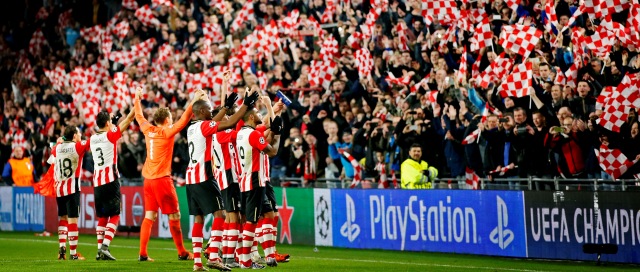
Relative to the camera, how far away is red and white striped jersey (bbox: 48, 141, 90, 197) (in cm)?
2050

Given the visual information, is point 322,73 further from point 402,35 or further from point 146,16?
point 146,16

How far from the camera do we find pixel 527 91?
20.1 metres

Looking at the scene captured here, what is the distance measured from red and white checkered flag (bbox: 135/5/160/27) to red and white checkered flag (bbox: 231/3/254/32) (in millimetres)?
4445

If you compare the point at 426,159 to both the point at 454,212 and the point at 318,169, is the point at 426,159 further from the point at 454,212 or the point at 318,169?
the point at 318,169

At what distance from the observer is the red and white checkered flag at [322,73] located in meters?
25.9

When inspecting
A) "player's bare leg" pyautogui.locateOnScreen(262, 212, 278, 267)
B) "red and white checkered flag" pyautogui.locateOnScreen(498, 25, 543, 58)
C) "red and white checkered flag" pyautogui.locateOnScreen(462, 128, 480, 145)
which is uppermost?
"red and white checkered flag" pyautogui.locateOnScreen(498, 25, 543, 58)

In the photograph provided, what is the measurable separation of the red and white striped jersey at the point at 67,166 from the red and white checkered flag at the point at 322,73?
6.80 meters

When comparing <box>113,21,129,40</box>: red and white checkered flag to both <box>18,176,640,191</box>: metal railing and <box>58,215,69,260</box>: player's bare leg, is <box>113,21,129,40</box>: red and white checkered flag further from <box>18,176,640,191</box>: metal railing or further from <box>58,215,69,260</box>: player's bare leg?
<box>58,215,69,260</box>: player's bare leg

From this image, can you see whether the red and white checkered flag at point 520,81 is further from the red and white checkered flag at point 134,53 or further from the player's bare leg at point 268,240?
the red and white checkered flag at point 134,53

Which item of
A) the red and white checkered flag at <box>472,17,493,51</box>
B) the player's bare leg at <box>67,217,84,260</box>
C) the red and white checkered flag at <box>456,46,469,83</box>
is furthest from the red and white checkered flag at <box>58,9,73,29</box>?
the red and white checkered flag at <box>472,17,493,51</box>

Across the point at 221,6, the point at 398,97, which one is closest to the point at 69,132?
the point at 398,97

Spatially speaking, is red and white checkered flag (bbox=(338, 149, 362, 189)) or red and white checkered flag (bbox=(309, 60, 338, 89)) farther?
red and white checkered flag (bbox=(309, 60, 338, 89))

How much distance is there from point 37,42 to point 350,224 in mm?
20223

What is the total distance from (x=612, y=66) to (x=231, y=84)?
11.8 metres
